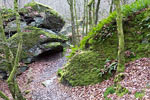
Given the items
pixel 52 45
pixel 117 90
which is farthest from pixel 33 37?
pixel 117 90

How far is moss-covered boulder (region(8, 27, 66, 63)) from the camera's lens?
40.4ft

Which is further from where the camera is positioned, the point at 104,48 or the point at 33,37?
the point at 33,37

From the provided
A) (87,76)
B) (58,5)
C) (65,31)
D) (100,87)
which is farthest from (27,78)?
(58,5)

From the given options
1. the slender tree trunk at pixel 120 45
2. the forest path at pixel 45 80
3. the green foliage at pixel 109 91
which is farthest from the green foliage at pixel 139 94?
the forest path at pixel 45 80

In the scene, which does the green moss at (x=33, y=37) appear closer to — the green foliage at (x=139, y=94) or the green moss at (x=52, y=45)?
the green moss at (x=52, y=45)

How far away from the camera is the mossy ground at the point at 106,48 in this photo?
5.85 meters

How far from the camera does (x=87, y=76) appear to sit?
20.7 feet

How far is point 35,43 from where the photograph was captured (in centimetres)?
1284

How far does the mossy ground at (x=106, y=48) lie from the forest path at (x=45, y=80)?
2.23 feet

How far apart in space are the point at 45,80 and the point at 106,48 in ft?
15.5

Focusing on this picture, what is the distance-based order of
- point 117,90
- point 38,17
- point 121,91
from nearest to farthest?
1. point 121,91
2. point 117,90
3. point 38,17

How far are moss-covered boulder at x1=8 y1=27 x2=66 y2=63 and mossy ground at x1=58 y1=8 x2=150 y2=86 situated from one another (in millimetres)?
6012

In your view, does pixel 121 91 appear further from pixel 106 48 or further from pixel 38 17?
pixel 38 17

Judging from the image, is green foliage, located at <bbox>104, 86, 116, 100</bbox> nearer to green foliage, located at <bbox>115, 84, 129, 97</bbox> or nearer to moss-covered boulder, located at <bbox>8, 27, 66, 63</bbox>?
green foliage, located at <bbox>115, 84, 129, 97</bbox>
